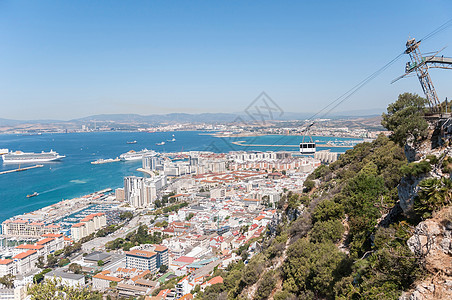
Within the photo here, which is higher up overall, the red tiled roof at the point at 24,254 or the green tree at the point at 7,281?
the red tiled roof at the point at 24,254

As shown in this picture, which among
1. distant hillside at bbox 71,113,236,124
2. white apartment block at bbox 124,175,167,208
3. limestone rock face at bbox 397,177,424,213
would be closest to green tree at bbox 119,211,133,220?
white apartment block at bbox 124,175,167,208

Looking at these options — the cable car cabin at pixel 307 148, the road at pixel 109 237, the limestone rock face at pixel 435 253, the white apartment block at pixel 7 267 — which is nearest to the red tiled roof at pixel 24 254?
the white apartment block at pixel 7 267

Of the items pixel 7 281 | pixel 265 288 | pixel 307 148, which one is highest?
pixel 307 148

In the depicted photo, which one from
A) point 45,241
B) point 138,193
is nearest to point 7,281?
point 45,241

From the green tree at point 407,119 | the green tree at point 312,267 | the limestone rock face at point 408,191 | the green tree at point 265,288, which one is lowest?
the green tree at point 265,288

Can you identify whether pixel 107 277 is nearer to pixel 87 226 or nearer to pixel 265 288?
pixel 87 226

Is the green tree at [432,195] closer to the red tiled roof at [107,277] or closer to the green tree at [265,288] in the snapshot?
the green tree at [265,288]

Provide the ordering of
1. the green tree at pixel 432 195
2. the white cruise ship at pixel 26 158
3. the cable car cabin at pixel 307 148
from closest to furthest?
the green tree at pixel 432 195 → the cable car cabin at pixel 307 148 → the white cruise ship at pixel 26 158

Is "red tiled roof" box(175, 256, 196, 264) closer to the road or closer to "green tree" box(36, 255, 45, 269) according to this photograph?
the road

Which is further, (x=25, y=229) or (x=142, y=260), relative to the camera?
(x=25, y=229)
